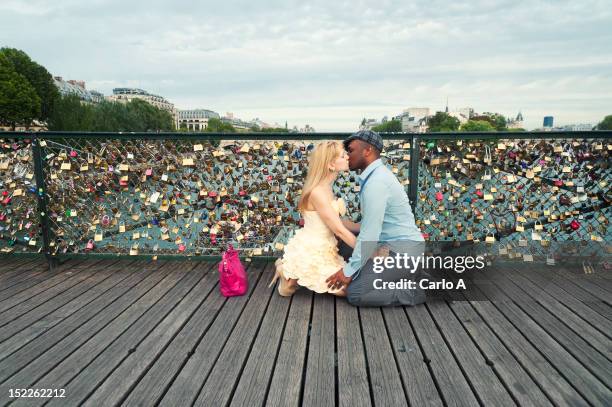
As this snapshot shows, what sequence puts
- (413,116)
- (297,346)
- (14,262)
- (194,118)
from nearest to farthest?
(297,346)
(14,262)
(413,116)
(194,118)

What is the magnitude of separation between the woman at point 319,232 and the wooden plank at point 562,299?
190 centimetres

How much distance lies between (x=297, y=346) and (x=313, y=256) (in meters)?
0.91

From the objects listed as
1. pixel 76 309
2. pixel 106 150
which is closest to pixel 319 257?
pixel 76 309

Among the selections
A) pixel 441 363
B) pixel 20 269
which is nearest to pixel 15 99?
pixel 20 269

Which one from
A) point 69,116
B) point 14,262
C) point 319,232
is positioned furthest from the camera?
point 69,116

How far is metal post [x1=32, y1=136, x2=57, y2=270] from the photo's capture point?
15.2 ft

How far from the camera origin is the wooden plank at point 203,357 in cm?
232

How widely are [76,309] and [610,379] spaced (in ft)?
13.2

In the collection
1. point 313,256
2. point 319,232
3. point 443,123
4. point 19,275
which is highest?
point 443,123

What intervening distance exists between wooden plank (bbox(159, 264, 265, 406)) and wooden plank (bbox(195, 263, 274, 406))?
0.14ft

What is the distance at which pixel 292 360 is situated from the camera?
8.77 ft

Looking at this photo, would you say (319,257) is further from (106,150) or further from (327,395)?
(106,150)

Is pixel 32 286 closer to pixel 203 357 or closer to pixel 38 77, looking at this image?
pixel 203 357

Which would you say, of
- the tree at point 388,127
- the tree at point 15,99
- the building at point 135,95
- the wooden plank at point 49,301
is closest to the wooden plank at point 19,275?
the wooden plank at point 49,301
